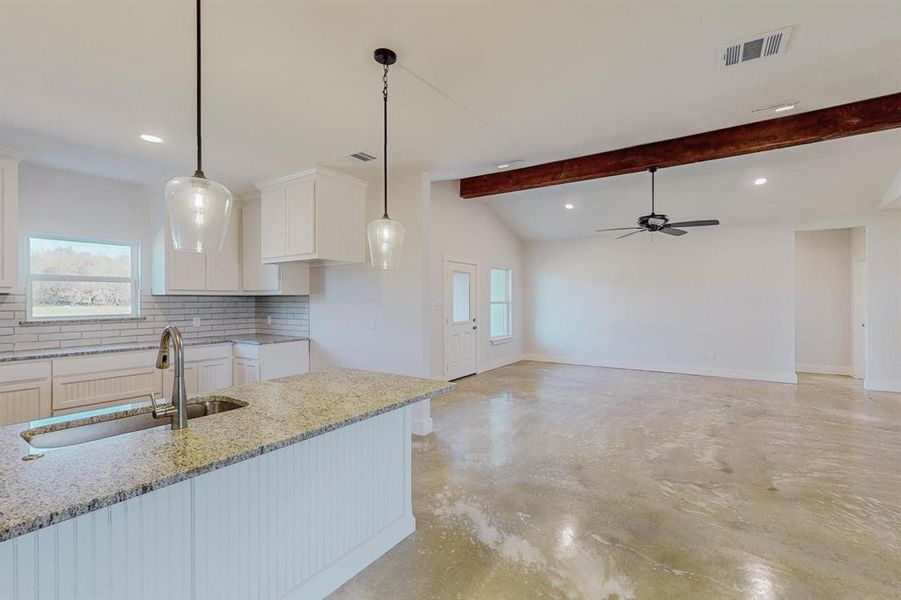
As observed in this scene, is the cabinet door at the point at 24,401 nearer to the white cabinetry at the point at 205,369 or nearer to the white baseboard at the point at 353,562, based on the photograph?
the white cabinetry at the point at 205,369

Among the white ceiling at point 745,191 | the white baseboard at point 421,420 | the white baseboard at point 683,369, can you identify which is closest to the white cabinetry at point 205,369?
the white baseboard at point 421,420

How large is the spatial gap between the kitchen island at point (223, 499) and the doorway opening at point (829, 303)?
781 centimetres

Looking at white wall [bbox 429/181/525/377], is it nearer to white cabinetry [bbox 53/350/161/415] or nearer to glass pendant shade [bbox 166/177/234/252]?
white cabinetry [bbox 53/350/161/415]

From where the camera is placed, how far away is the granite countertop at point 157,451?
105 centimetres

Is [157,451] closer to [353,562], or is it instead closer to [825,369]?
[353,562]

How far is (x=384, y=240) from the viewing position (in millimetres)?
2441

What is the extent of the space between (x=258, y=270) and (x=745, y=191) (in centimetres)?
649

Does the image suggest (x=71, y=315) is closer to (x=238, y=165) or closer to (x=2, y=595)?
(x=238, y=165)

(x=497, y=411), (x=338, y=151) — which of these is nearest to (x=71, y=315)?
(x=338, y=151)

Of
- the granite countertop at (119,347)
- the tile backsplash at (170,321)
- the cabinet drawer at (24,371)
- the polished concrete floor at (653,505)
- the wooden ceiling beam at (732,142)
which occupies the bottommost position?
the polished concrete floor at (653,505)

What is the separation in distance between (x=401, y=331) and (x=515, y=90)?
2.41 meters

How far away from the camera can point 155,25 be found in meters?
1.86

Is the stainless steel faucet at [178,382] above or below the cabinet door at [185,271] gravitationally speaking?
below

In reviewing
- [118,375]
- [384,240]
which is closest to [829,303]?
[384,240]
